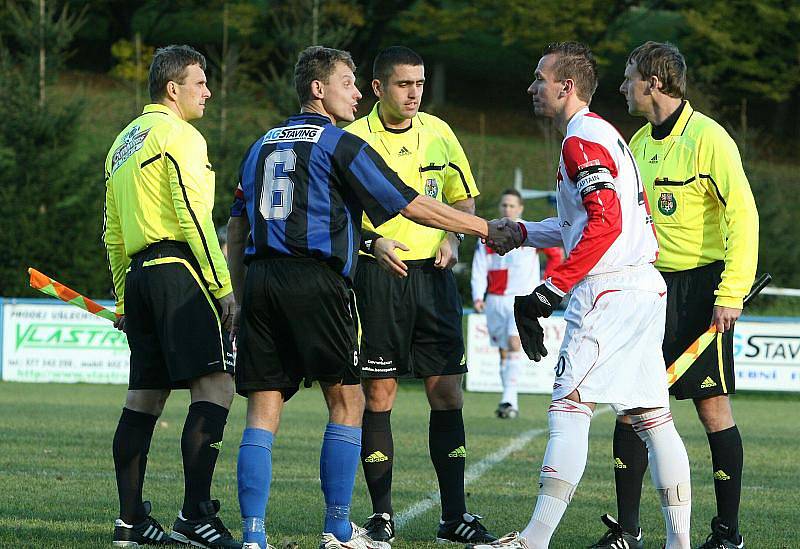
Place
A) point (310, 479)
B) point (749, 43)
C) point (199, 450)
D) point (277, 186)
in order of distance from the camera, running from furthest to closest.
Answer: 1. point (749, 43)
2. point (310, 479)
3. point (199, 450)
4. point (277, 186)

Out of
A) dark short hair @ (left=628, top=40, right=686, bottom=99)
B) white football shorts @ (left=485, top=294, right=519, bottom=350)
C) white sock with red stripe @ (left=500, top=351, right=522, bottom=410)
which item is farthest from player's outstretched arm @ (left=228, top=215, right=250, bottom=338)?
white football shorts @ (left=485, top=294, right=519, bottom=350)

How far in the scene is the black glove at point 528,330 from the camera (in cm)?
533

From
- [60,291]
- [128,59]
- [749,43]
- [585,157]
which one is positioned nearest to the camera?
[585,157]

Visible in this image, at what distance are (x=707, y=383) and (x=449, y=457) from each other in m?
1.44

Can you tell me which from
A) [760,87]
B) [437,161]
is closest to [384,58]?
[437,161]

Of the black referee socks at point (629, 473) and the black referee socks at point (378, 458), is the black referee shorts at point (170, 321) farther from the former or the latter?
the black referee socks at point (629, 473)

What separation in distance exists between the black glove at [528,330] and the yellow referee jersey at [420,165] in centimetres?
144

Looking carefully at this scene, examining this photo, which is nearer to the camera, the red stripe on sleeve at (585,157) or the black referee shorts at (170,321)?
the red stripe on sleeve at (585,157)

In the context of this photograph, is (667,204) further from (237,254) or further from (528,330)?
(237,254)

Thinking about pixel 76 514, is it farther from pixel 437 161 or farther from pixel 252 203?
pixel 437 161

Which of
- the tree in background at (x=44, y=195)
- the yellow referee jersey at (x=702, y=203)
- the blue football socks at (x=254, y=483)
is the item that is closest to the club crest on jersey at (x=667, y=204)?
the yellow referee jersey at (x=702, y=203)

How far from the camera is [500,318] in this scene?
50.5ft

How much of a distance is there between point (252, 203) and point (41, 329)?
1435 cm

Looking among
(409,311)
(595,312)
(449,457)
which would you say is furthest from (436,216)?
(449,457)
